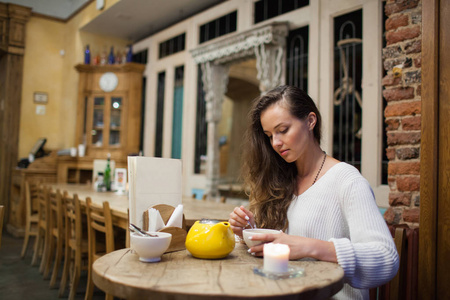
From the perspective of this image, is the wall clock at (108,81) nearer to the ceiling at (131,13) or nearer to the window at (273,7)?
the ceiling at (131,13)

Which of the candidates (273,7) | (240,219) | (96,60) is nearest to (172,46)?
(96,60)

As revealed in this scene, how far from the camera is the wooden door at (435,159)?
1931mm

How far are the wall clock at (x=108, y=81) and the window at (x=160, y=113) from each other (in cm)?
83

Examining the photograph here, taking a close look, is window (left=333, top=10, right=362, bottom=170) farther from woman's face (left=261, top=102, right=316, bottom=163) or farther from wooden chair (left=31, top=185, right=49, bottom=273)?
wooden chair (left=31, top=185, right=49, bottom=273)

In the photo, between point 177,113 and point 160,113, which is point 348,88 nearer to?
point 177,113

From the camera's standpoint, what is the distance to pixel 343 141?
3.59 metres

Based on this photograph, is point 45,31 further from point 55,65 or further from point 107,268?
point 107,268

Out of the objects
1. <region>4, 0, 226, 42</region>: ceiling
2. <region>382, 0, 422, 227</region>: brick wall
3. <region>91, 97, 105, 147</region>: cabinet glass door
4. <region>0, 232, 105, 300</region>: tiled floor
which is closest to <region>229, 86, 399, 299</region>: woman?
<region>382, 0, 422, 227</region>: brick wall

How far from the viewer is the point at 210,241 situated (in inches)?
47.8

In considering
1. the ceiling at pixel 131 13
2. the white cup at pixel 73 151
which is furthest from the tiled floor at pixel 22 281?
the ceiling at pixel 131 13

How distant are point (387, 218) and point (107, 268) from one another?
1.77 m

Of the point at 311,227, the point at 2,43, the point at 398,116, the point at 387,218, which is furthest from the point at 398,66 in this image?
the point at 2,43

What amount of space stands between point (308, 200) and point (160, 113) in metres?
5.21

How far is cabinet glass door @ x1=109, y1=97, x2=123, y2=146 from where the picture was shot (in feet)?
22.0
